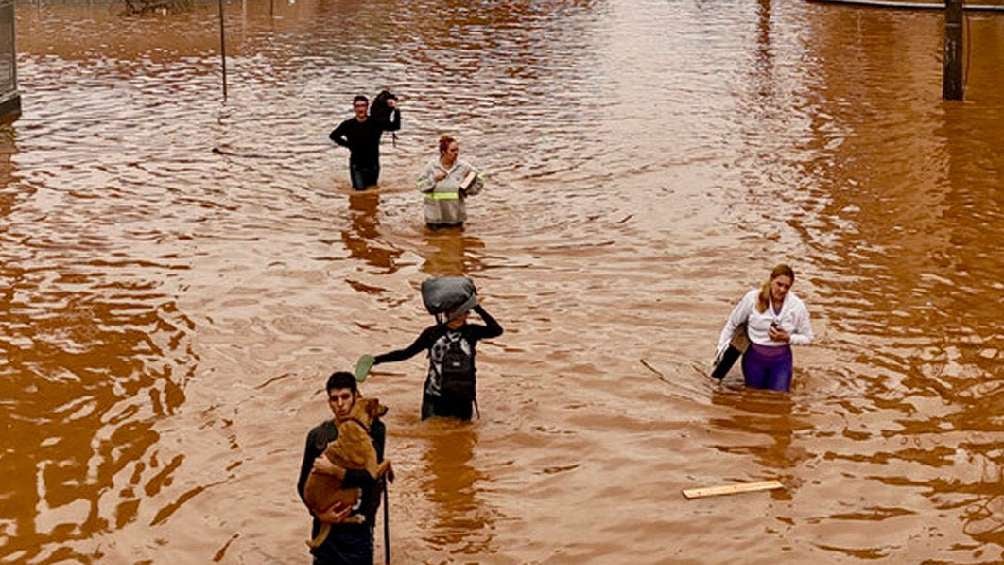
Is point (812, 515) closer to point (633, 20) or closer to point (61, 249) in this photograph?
point (61, 249)

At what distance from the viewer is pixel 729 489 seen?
31.0 feet

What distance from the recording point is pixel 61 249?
16031 millimetres

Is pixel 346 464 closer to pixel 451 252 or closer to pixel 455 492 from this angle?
pixel 455 492

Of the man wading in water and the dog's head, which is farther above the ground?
the dog's head

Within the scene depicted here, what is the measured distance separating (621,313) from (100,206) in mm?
7936

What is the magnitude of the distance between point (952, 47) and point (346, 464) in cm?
1963

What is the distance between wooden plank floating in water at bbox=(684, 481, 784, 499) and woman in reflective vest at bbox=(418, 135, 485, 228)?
24.2ft

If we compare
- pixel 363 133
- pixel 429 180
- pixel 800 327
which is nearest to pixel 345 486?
pixel 800 327

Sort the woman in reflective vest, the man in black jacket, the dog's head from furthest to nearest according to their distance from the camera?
the man in black jacket, the woman in reflective vest, the dog's head

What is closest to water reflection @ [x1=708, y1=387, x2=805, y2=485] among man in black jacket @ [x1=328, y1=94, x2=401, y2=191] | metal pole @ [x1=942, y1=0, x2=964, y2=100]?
man in black jacket @ [x1=328, y1=94, x2=401, y2=191]

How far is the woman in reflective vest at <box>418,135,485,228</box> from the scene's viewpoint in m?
16.2

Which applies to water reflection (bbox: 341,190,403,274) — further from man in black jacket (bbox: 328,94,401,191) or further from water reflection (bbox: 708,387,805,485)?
water reflection (bbox: 708,387,805,485)

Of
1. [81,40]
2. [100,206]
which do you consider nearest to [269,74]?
[81,40]

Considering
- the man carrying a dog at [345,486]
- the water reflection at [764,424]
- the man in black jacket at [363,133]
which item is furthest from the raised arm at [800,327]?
the man in black jacket at [363,133]
